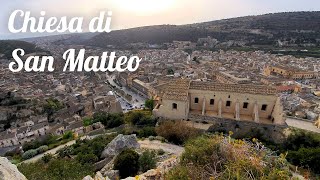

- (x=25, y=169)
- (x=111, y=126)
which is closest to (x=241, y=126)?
(x=111, y=126)

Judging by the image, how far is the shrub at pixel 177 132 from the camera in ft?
71.3

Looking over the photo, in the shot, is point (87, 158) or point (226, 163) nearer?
point (226, 163)

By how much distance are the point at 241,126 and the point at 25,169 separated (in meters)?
16.2

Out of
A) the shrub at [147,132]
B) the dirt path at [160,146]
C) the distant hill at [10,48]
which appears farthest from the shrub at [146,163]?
the distant hill at [10,48]

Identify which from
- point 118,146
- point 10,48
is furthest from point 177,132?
point 10,48

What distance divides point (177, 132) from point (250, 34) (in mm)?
138490

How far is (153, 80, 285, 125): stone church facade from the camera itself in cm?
2477

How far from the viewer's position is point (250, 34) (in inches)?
5861

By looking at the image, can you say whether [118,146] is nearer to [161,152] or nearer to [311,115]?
[161,152]

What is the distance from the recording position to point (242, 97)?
25.2 meters

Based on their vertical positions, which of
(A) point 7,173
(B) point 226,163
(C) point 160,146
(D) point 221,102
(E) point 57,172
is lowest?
(C) point 160,146

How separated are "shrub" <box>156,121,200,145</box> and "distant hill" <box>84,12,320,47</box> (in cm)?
10912

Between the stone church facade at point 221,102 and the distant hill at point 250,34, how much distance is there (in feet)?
337

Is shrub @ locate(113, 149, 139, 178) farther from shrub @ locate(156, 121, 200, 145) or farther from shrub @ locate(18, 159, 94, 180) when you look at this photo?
shrub @ locate(156, 121, 200, 145)
